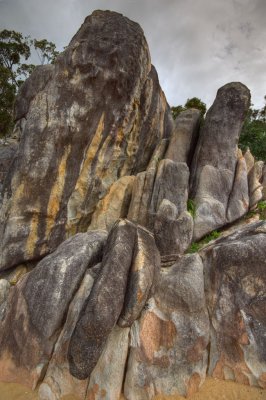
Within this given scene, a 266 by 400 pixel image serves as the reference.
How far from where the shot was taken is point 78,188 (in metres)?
13.0

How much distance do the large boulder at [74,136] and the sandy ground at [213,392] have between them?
5794 millimetres

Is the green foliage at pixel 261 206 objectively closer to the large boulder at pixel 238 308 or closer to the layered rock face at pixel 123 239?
the layered rock face at pixel 123 239

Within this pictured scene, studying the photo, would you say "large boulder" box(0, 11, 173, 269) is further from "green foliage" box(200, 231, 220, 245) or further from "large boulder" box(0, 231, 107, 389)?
"green foliage" box(200, 231, 220, 245)

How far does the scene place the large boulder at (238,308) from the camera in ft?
22.2

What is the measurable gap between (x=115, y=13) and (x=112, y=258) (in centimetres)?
1208

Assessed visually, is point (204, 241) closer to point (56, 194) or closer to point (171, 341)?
point (171, 341)

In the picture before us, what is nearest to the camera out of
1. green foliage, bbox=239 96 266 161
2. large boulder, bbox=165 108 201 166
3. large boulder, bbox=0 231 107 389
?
large boulder, bbox=0 231 107 389

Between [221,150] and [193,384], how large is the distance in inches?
418

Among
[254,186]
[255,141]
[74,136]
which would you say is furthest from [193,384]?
[255,141]

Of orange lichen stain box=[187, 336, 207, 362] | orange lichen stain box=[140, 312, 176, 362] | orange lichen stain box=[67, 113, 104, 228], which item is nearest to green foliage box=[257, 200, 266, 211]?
orange lichen stain box=[67, 113, 104, 228]

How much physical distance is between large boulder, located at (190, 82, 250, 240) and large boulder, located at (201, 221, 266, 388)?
5.42 metres

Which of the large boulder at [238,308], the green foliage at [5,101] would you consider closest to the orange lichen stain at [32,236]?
the large boulder at [238,308]

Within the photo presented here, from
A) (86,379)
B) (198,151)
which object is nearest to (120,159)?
(198,151)

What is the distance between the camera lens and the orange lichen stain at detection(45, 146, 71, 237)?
40.2 ft
